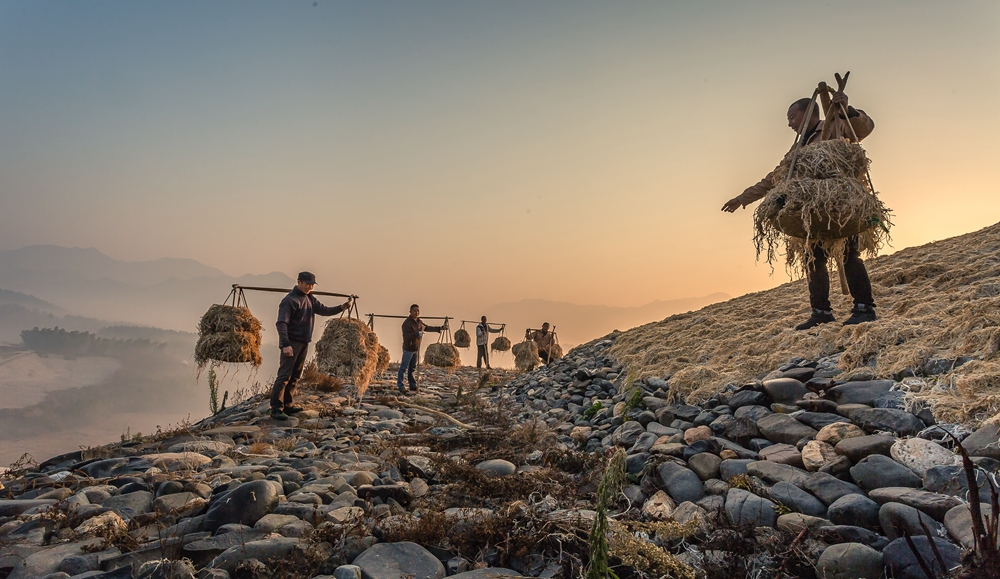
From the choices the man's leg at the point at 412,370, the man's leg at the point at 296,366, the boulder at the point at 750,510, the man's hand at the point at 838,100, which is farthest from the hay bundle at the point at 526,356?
the boulder at the point at 750,510

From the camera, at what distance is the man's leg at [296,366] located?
28.6 feet

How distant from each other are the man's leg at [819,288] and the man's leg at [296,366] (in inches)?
301

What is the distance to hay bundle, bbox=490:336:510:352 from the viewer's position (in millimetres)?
23297

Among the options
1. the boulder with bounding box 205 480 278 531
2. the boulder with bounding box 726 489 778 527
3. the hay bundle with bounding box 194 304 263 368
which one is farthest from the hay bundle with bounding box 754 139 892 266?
the hay bundle with bounding box 194 304 263 368

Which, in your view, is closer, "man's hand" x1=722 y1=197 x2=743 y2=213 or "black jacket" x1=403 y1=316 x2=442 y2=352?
"man's hand" x1=722 y1=197 x2=743 y2=213

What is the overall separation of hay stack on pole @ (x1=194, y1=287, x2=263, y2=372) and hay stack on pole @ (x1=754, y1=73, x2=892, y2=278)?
8032mm

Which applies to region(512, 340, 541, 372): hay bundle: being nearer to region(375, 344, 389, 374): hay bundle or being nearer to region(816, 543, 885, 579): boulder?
region(375, 344, 389, 374): hay bundle

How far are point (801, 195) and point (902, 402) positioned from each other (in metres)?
2.38

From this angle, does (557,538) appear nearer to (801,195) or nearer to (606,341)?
(801,195)

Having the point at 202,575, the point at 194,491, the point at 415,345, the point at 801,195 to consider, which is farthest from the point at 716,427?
the point at 415,345

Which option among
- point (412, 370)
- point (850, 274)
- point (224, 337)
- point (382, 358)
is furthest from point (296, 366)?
point (850, 274)

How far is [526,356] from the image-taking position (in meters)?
20.2

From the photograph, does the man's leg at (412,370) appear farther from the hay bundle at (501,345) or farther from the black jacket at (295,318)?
the hay bundle at (501,345)

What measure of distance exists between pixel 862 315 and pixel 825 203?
1650mm
